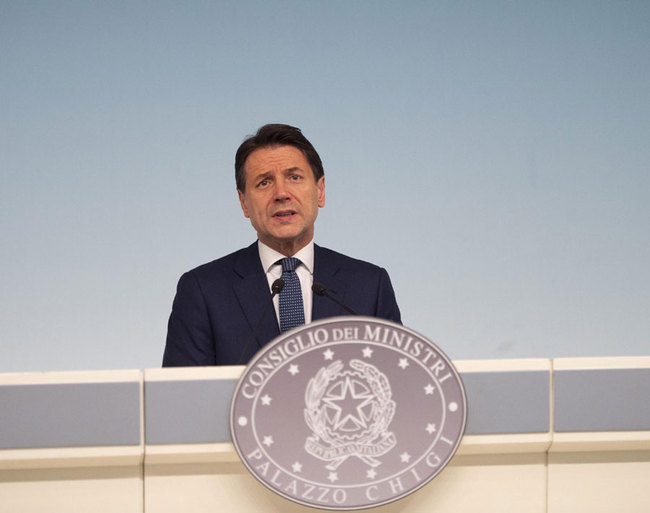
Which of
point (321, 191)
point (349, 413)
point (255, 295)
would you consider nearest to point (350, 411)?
point (349, 413)

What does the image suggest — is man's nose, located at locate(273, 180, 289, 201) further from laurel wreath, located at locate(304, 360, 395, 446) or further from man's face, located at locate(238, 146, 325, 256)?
laurel wreath, located at locate(304, 360, 395, 446)

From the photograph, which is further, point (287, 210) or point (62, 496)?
point (287, 210)

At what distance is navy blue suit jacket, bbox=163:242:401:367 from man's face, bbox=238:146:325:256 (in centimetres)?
10

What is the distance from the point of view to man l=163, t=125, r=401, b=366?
58.1 inches

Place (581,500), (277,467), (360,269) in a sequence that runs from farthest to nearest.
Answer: (360,269), (581,500), (277,467)

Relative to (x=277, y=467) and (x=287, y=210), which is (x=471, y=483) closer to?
(x=277, y=467)

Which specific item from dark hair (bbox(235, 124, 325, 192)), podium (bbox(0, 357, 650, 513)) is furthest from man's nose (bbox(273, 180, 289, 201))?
podium (bbox(0, 357, 650, 513))

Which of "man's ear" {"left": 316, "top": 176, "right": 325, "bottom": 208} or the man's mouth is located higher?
"man's ear" {"left": 316, "top": 176, "right": 325, "bottom": 208}

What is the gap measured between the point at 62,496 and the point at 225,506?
0.70ft

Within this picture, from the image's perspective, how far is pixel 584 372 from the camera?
0.94 m

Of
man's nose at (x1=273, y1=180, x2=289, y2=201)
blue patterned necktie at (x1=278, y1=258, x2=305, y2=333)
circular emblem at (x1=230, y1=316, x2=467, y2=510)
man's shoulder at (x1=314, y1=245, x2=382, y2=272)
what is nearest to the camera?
circular emblem at (x1=230, y1=316, x2=467, y2=510)

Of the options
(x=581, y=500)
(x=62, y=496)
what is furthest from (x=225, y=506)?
(x=581, y=500)

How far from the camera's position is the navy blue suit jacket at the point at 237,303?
147 centimetres

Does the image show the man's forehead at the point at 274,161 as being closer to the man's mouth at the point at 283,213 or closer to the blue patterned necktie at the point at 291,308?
the man's mouth at the point at 283,213
